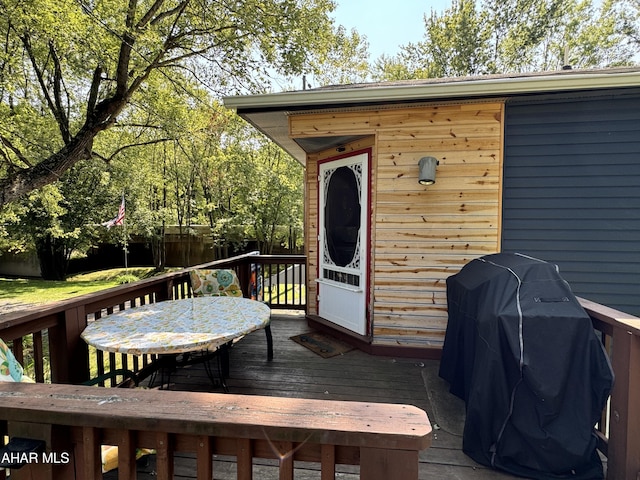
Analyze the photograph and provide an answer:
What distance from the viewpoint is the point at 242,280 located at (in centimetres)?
491

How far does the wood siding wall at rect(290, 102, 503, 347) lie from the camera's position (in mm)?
3150

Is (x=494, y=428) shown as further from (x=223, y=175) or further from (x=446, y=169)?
(x=223, y=175)

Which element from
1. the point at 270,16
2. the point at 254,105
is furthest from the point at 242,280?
the point at 270,16

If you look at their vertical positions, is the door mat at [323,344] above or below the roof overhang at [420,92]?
below

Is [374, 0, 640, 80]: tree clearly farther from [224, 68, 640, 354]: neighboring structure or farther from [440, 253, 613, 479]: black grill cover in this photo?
[440, 253, 613, 479]: black grill cover

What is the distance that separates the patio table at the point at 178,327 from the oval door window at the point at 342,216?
55.6 inches

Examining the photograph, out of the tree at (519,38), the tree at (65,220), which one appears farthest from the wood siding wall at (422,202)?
the tree at (519,38)

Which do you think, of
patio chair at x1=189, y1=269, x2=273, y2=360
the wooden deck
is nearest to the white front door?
the wooden deck

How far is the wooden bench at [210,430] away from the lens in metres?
0.77

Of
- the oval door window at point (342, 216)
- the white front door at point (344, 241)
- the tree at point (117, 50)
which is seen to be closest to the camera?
the white front door at point (344, 241)

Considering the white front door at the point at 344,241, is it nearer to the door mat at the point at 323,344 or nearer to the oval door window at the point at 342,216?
the oval door window at the point at 342,216

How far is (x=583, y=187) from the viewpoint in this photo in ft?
9.85

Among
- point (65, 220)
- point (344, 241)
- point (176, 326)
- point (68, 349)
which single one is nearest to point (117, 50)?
point (344, 241)

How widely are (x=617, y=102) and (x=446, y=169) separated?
153 cm
